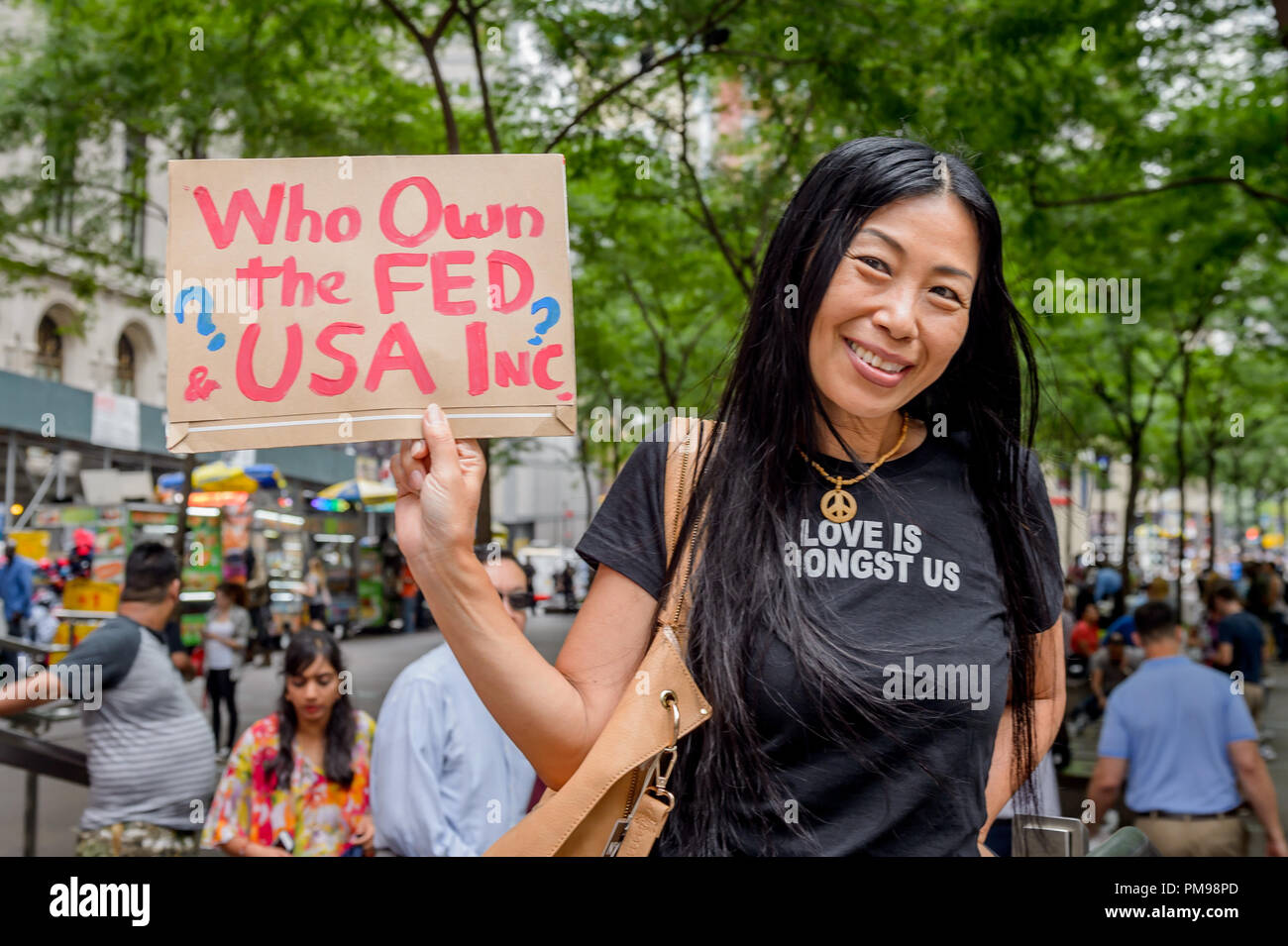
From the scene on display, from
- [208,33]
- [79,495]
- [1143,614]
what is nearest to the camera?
[1143,614]

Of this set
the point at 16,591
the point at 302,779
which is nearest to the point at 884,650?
the point at 302,779

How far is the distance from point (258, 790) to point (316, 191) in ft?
12.4

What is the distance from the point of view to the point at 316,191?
5.49 feet

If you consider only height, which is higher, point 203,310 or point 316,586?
point 203,310

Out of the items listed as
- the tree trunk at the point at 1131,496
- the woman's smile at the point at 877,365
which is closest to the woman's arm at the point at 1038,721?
the woman's smile at the point at 877,365

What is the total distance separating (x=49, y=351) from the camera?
20.9 meters

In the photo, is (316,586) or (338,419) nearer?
(338,419)

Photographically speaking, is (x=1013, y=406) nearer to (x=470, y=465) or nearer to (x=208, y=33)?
(x=470, y=465)

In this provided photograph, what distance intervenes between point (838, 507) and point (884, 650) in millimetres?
228

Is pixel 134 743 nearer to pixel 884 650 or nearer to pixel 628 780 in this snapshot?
pixel 628 780

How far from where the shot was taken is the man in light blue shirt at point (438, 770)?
14.1 ft
